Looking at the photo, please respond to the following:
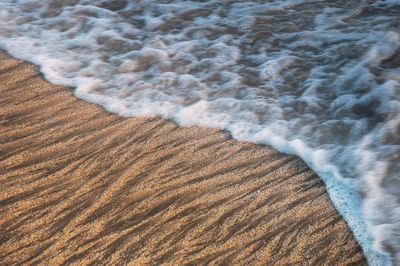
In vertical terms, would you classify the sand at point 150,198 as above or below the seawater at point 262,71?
below

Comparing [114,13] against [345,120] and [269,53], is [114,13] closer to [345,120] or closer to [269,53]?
[269,53]

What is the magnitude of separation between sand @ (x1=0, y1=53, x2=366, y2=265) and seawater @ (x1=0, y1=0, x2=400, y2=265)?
15 centimetres

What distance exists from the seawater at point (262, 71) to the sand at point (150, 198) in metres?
0.15

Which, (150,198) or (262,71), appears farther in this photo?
(262,71)

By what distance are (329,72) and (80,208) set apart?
7.03 ft

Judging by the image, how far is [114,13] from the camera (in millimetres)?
4766

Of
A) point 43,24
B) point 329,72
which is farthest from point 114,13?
point 329,72

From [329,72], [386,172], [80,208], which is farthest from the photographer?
[329,72]

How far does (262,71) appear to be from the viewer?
3.70 m

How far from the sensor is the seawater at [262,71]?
2.70m

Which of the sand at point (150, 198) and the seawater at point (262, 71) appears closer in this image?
the sand at point (150, 198)

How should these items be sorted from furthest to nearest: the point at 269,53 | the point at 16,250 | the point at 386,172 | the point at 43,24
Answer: the point at 43,24 < the point at 269,53 < the point at 386,172 < the point at 16,250

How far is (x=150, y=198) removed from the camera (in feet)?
8.26

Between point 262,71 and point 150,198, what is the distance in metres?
1.59
